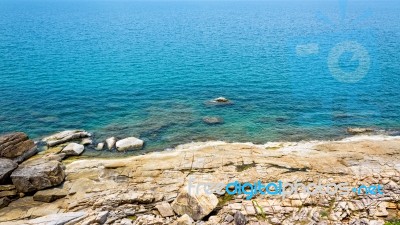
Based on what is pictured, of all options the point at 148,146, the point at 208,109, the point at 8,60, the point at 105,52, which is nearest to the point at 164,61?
the point at 105,52

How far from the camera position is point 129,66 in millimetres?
70375

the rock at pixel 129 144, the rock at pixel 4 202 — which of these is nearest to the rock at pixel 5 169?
the rock at pixel 4 202

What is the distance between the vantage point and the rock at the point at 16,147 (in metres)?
30.8

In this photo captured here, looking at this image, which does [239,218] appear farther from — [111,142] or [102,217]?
[111,142]

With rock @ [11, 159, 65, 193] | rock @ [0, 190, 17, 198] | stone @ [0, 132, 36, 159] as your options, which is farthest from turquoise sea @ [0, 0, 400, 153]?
rock @ [0, 190, 17, 198]

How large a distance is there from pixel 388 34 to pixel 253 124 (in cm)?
8544

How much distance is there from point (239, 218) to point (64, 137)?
2606cm

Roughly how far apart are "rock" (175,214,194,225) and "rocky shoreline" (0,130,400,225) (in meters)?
0.07

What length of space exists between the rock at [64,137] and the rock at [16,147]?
10.6 feet

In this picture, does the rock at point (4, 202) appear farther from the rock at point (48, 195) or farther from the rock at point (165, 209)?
the rock at point (165, 209)

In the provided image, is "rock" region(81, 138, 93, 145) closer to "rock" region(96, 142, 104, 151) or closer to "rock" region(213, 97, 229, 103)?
"rock" region(96, 142, 104, 151)

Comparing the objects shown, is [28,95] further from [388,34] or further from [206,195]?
[388,34]

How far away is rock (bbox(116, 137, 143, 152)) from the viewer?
3672cm

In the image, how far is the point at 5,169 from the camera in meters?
26.9
